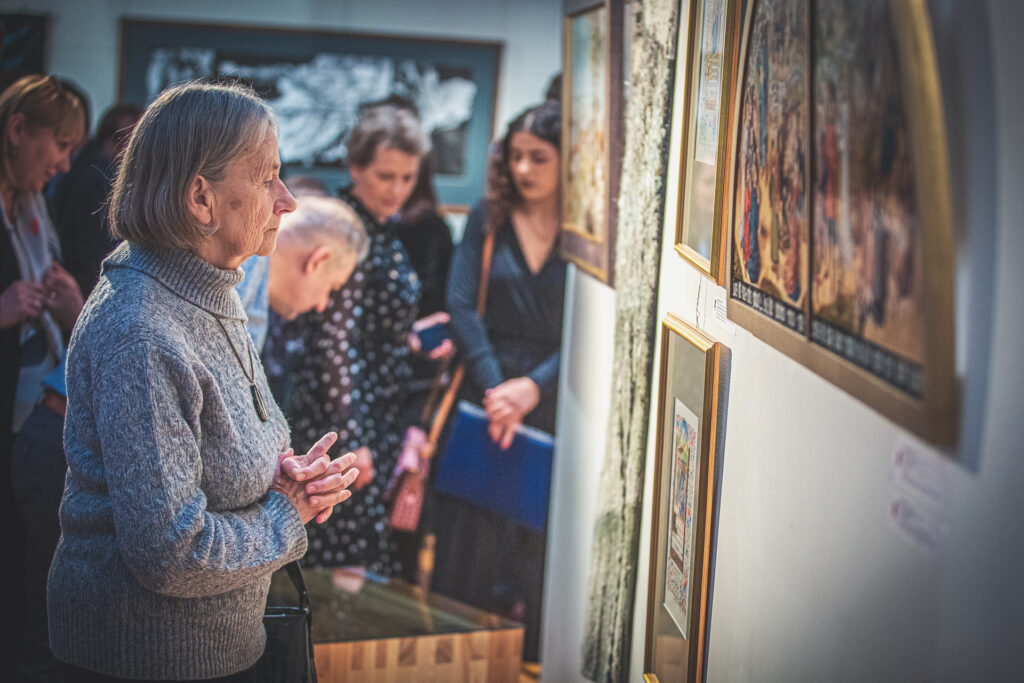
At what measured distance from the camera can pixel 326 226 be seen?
379 centimetres

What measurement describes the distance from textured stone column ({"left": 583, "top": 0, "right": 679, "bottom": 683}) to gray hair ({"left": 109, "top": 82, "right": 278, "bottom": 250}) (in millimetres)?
983

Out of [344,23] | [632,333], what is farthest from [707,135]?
[344,23]

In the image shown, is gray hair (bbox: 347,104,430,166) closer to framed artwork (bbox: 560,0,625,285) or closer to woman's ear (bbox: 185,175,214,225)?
framed artwork (bbox: 560,0,625,285)

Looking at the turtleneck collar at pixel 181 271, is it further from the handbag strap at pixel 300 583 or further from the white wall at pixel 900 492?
the white wall at pixel 900 492

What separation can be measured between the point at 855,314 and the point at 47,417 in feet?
8.93

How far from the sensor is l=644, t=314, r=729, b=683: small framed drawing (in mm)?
1874

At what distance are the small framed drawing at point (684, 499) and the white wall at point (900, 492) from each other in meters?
0.05

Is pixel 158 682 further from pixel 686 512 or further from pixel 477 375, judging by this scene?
pixel 477 375

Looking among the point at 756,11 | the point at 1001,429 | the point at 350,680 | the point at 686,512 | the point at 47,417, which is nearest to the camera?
the point at 1001,429

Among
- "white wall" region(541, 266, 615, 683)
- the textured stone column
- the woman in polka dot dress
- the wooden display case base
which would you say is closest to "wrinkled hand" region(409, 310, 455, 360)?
the woman in polka dot dress

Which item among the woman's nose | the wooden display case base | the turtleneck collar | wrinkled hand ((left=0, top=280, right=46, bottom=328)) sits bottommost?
the wooden display case base

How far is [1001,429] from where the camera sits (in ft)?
3.06

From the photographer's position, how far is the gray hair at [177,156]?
168 centimetres

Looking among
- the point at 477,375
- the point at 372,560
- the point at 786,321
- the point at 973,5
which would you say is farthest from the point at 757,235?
the point at 372,560
